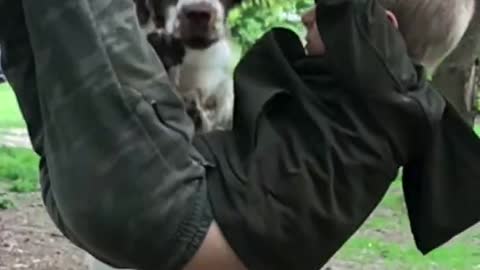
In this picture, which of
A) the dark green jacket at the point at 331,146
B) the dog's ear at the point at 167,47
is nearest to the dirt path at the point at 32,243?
the dog's ear at the point at 167,47

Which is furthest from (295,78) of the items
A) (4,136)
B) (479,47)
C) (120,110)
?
(4,136)

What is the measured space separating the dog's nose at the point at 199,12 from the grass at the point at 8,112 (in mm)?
11606

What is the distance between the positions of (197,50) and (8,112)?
1398 cm

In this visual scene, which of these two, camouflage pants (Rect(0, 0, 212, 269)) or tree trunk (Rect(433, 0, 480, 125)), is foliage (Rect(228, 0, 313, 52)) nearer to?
tree trunk (Rect(433, 0, 480, 125))

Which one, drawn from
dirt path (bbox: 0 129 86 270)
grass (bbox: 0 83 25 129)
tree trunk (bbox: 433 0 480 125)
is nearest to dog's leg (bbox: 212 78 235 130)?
tree trunk (bbox: 433 0 480 125)

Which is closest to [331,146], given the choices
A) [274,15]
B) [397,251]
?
[274,15]

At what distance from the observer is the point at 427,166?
182 centimetres

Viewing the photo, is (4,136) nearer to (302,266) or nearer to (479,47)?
(479,47)

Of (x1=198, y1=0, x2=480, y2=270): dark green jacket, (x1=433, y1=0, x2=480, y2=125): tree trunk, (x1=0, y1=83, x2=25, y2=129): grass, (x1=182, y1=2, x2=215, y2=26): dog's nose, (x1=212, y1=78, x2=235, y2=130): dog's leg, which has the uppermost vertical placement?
(x1=182, y1=2, x2=215, y2=26): dog's nose

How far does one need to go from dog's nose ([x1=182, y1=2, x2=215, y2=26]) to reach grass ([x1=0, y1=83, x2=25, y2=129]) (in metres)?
11.6

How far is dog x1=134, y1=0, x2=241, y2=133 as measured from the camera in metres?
1.94

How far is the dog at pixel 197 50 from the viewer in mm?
1944

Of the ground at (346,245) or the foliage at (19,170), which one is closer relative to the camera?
the ground at (346,245)

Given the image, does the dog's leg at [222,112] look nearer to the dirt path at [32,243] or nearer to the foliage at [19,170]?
the dirt path at [32,243]
